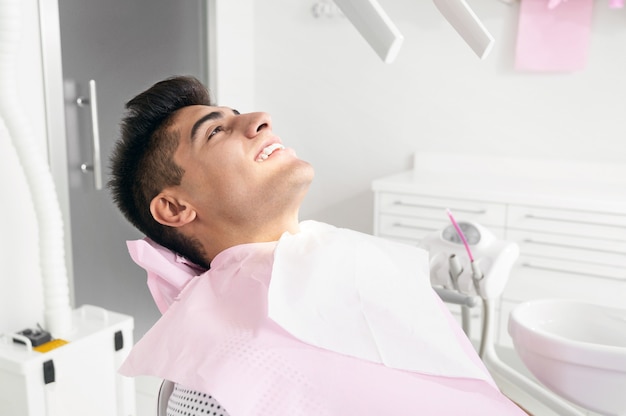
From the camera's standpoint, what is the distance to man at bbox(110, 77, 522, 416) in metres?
0.88

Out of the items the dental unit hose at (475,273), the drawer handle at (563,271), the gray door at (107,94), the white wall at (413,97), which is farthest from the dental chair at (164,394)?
the white wall at (413,97)

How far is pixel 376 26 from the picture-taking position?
67cm

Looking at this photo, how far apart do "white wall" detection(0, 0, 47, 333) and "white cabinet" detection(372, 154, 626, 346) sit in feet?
5.11

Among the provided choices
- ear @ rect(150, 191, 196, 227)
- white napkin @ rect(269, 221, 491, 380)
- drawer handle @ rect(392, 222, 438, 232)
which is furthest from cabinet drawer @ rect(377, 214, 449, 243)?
ear @ rect(150, 191, 196, 227)

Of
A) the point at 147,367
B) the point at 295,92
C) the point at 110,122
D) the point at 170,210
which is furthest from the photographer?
the point at 295,92

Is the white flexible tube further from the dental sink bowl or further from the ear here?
the dental sink bowl

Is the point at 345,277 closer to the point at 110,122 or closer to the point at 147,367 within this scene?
the point at 147,367

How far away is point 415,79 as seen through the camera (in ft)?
10.8

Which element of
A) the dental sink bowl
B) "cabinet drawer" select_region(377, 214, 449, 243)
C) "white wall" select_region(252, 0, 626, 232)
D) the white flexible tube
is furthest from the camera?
"white wall" select_region(252, 0, 626, 232)

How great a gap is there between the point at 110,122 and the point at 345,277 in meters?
1.91

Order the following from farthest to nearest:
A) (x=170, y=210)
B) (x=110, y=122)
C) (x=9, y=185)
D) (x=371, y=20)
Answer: (x=110, y=122)
(x=9, y=185)
(x=170, y=210)
(x=371, y=20)

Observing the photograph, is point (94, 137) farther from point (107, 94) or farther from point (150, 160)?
point (150, 160)

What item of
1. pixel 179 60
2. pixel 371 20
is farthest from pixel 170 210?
pixel 179 60

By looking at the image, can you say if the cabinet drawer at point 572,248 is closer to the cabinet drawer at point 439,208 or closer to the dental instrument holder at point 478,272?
the cabinet drawer at point 439,208
